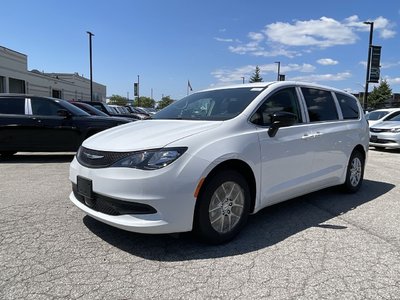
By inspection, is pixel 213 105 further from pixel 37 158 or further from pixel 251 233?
pixel 37 158

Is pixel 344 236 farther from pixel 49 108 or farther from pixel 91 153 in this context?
pixel 49 108

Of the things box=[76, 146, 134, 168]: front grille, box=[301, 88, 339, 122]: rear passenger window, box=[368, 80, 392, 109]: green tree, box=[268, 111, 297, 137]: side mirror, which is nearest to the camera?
box=[76, 146, 134, 168]: front grille

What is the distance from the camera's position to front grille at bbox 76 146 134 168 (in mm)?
3475

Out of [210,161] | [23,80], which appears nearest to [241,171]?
Answer: [210,161]

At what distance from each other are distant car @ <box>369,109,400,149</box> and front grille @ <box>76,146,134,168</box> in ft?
38.4

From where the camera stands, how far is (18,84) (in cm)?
3431

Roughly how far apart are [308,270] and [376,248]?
988 millimetres

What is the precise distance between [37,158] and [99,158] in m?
6.99

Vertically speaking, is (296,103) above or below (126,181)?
above

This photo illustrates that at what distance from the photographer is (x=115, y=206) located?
3.46 m

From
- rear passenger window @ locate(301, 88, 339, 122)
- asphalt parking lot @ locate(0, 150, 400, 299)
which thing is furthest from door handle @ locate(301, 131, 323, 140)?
asphalt parking lot @ locate(0, 150, 400, 299)

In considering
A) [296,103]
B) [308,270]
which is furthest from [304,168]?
[308,270]

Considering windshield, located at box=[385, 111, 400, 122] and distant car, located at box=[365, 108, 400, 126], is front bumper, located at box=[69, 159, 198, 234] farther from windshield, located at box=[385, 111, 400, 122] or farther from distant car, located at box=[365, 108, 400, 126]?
distant car, located at box=[365, 108, 400, 126]

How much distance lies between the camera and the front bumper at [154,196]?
329 centimetres
